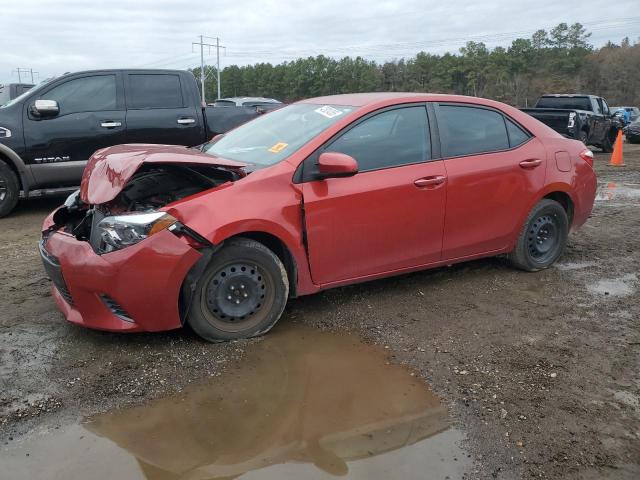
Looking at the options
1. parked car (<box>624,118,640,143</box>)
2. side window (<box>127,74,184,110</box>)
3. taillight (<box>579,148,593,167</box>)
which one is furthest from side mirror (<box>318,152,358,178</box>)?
parked car (<box>624,118,640,143</box>)

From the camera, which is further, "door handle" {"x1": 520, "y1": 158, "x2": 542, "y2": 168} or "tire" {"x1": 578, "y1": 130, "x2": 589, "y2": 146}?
"tire" {"x1": 578, "y1": 130, "x2": 589, "y2": 146}

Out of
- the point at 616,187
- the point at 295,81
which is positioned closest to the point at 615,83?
the point at 295,81

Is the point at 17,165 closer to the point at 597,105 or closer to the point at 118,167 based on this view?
the point at 118,167

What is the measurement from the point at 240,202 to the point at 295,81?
77.1 m

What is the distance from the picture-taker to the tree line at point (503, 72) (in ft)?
214

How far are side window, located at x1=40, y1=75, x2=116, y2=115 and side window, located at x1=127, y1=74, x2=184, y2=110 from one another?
26 centimetres

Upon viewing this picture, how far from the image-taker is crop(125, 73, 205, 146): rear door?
7785 mm

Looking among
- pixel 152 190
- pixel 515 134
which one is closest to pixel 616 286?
pixel 515 134

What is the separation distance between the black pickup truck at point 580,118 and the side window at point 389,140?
1099 centimetres

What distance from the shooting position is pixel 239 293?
12.1ft

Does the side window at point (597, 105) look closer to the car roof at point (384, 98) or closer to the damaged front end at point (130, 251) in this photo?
the car roof at point (384, 98)

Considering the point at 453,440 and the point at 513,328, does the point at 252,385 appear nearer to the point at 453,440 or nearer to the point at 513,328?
the point at 453,440

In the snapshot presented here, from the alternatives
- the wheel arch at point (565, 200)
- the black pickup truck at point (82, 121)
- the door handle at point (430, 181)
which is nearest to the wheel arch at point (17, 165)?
the black pickup truck at point (82, 121)

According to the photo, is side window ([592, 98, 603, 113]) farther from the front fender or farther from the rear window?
the front fender
